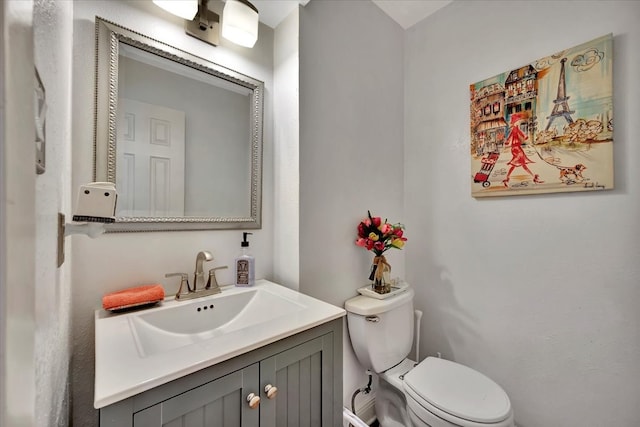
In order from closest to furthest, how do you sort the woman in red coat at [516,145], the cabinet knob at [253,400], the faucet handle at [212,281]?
the cabinet knob at [253,400]
the faucet handle at [212,281]
the woman in red coat at [516,145]

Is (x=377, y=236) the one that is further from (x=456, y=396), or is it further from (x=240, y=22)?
(x=240, y=22)

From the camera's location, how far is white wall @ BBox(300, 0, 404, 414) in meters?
1.24

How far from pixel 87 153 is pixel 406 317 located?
1.54m

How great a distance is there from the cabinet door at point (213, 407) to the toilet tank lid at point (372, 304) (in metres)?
0.67

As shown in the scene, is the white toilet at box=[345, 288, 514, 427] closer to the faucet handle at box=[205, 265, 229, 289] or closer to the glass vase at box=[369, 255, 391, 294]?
the glass vase at box=[369, 255, 391, 294]

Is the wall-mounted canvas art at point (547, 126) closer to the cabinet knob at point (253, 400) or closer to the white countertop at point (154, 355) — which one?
the white countertop at point (154, 355)

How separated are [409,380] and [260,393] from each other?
79cm

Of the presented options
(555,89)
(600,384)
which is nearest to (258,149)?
(555,89)

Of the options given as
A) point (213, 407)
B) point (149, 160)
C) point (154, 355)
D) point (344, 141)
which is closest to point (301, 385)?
point (213, 407)

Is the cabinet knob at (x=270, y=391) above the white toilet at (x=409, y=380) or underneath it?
above

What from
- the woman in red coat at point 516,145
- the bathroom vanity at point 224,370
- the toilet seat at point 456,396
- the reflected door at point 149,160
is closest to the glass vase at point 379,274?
the toilet seat at point 456,396

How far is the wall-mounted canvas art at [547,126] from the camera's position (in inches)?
42.2

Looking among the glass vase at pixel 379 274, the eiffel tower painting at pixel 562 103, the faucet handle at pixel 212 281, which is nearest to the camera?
the faucet handle at pixel 212 281

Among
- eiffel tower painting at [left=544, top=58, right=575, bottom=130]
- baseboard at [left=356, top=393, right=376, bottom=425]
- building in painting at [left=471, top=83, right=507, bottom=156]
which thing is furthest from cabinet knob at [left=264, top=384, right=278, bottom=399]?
eiffel tower painting at [left=544, top=58, right=575, bottom=130]
